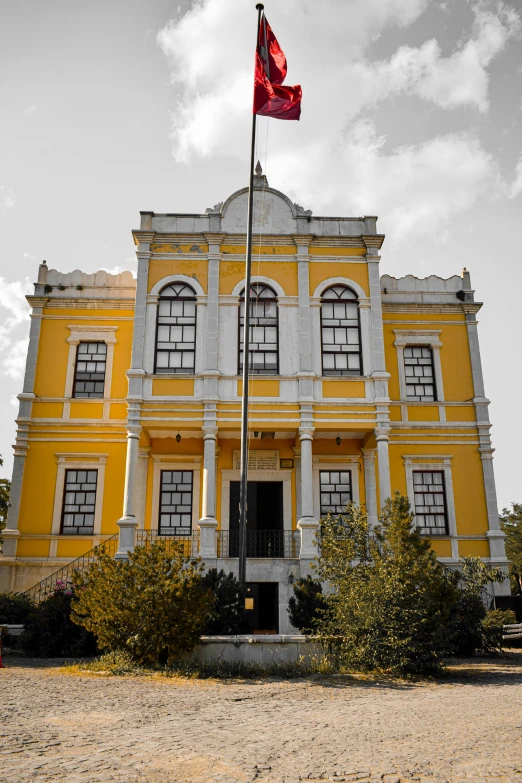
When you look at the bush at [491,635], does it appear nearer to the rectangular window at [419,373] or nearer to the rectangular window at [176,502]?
the rectangular window at [419,373]

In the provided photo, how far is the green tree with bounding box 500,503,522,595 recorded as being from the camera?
39469mm

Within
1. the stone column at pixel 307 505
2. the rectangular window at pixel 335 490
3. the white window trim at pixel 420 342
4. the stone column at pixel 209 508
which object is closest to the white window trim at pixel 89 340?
the stone column at pixel 209 508

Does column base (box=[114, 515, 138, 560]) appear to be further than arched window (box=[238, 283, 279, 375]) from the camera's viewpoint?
No

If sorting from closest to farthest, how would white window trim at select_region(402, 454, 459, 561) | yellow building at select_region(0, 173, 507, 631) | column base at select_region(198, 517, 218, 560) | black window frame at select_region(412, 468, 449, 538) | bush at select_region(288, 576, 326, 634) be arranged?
bush at select_region(288, 576, 326, 634) < column base at select_region(198, 517, 218, 560) < yellow building at select_region(0, 173, 507, 631) < black window frame at select_region(412, 468, 449, 538) < white window trim at select_region(402, 454, 459, 561)

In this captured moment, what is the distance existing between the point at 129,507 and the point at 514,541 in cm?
3081

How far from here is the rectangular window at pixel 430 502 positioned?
21.1m

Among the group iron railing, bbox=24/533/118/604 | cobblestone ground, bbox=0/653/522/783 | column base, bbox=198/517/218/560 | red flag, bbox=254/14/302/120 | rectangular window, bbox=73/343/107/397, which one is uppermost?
red flag, bbox=254/14/302/120

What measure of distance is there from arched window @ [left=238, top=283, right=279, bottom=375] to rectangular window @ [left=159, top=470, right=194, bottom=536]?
419cm

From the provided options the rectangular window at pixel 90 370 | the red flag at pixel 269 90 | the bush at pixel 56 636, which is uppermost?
the red flag at pixel 269 90

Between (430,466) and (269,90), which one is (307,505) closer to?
(430,466)

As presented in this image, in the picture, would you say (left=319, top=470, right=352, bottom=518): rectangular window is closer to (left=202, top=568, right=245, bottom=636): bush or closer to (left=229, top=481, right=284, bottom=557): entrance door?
(left=229, top=481, right=284, bottom=557): entrance door

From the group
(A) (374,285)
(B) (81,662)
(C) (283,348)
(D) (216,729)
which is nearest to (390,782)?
(D) (216,729)

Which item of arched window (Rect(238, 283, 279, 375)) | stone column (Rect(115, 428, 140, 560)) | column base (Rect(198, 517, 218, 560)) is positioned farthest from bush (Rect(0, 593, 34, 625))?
arched window (Rect(238, 283, 279, 375))

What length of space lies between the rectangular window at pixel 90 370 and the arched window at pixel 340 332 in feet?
24.2
